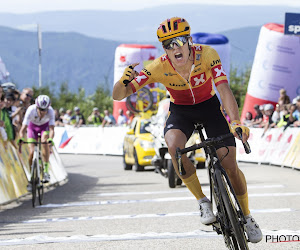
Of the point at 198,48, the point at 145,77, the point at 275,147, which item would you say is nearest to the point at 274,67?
the point at 275,147

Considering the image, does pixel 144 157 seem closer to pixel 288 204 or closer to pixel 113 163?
pixel 113 163

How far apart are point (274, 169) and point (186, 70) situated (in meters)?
14.5

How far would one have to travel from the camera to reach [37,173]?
14.4 meters

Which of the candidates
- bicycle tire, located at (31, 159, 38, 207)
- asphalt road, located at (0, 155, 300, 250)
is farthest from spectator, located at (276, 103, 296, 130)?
bicycle tire, located at (31, 159, 38, 207)

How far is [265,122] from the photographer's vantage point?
25.2 m

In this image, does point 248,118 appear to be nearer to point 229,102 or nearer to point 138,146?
point 138,146

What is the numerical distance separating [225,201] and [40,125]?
910cm

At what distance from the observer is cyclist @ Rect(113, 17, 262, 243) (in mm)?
7176

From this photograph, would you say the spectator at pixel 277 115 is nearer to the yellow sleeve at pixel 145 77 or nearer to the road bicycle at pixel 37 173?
the road bicycle at pixel 37 173

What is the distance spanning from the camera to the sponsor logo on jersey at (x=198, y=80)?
7406 millimetres

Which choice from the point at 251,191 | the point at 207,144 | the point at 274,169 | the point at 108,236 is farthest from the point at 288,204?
the point at 274,169

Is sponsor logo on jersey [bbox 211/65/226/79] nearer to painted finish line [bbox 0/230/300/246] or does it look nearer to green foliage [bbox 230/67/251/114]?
painted finish line [bbox 0/230/300/246]

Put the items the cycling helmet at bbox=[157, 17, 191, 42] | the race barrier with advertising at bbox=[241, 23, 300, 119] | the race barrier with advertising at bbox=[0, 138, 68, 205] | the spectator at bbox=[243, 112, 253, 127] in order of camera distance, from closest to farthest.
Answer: the cycling helmet at bbox=[157, 17, 191, 42]
the race barrier with advertising at bbox=[0, 138, 68, 205]
the spectator at bbox=[243, 112, 253, 127]
the race barrier with advertising at bbox=[241, 23, 300, 119]

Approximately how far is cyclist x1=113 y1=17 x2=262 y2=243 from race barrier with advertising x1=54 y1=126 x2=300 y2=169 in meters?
13.5
